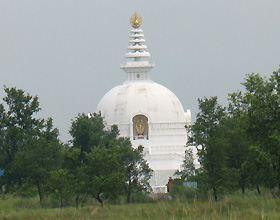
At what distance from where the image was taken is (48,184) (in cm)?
3878

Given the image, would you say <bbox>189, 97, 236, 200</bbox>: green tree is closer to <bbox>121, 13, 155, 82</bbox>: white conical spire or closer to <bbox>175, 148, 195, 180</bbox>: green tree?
<bbox>175, 148, 195, 180</bbox>: green tree

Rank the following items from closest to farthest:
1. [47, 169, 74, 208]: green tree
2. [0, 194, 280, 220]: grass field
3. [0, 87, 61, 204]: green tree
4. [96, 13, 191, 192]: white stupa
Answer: [0, 194, 280, 220]: grass field → [47, 169, 74, 208]: green tree → [0, 87, 61, 204]: green tree → [96, 13, 191, 192]: white stupa

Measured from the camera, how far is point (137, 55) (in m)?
78.5

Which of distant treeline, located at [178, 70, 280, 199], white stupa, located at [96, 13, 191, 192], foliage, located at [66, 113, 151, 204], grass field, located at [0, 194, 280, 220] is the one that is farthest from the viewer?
white stupa, located at [96, 13, 191, 192]

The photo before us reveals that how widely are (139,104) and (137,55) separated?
14.9ft

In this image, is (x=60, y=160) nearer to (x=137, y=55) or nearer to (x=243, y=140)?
(x=243, y=140)

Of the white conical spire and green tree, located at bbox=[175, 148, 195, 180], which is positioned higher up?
the white conical spire

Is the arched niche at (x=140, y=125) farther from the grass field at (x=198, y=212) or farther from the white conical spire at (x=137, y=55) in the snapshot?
the grass field at (x=198, y=212)

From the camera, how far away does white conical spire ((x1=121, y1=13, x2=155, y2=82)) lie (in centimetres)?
7750

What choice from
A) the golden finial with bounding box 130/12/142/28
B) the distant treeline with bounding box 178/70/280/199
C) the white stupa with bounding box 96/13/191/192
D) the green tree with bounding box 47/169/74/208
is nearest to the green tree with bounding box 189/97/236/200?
the distant treeline with bounding box 178/70/280/199

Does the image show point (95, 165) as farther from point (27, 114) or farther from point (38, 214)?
point (38, 214)

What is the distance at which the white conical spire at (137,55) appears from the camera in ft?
254

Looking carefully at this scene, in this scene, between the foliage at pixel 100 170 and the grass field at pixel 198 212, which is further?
the foliage at pixel 100 170

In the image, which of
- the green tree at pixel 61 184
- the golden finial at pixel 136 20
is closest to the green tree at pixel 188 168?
the green tree at pixel 61 184
